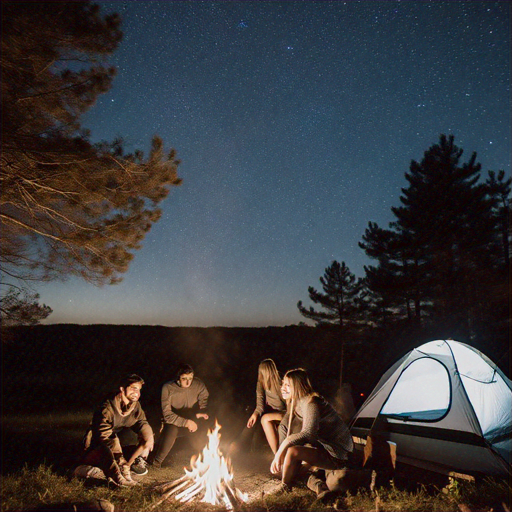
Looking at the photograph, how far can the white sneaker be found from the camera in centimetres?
447

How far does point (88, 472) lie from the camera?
448 cm

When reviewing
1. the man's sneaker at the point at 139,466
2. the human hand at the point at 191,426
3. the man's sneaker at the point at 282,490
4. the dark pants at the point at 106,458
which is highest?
the human hand at the point at 191,426

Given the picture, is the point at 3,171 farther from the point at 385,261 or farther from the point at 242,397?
the point at 385,261

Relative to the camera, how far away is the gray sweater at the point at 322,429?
14.1ft

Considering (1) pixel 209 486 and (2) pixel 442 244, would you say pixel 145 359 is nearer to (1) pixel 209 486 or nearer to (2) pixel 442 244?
(2) pixel 442 244

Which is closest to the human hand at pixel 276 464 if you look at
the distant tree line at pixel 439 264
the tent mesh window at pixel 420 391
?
the tent mesh window at pixel 420 391

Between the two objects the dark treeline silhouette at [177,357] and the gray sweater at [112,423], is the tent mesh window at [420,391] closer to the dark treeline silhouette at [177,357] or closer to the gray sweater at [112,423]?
the gray sweater at [112,423]

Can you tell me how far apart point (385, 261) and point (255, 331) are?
11.0 metres

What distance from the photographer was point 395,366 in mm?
6520

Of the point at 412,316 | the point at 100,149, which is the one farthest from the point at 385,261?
the point at 100,149

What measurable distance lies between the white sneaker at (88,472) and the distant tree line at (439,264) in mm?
12216

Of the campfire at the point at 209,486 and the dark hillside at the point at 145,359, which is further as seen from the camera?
the dark hillside at the point at 145,359

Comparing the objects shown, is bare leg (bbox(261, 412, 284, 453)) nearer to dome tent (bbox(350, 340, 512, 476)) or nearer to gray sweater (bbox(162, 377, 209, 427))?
gray sweater (bbox(162, 377, 209, 427))

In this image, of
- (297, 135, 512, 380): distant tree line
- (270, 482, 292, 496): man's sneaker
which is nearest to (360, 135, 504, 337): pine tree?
(297, 135, 512, 380): distant tree line
